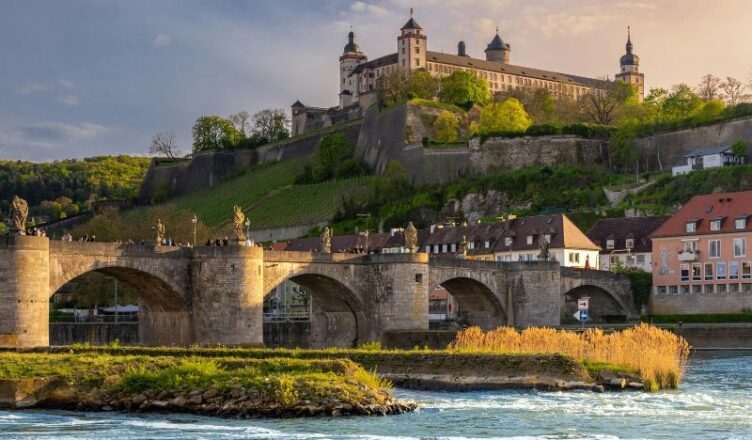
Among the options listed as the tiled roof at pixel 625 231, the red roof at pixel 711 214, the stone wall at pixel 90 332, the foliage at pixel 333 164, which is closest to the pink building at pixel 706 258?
the red roof at pixel 711 214

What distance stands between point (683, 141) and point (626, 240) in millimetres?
36049

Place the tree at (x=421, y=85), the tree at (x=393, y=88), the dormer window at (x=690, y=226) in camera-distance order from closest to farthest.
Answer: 1. the dormer window at (x=690, y=226)
2. the tree at (x=393, y=88)
3. the tree at (x=421, y=85)

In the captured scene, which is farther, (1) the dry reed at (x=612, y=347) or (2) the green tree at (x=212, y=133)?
(2) the green tree at (x=212, y=133)

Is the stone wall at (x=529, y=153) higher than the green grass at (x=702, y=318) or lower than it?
higher

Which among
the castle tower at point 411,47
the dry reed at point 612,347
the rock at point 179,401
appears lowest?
the rock at point 179,401

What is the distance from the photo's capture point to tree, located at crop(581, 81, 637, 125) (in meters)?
156

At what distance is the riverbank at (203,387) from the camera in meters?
34.5

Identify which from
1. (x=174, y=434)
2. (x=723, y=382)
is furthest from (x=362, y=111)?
(x=174, y=434)

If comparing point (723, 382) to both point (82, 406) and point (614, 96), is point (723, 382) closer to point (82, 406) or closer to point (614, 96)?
point (82, 406)

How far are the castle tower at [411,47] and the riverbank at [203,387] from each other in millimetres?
146604

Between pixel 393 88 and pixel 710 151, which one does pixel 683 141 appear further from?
pixel 393 88

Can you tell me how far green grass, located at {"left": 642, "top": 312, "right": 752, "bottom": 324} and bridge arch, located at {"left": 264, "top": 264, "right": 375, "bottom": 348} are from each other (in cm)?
2215

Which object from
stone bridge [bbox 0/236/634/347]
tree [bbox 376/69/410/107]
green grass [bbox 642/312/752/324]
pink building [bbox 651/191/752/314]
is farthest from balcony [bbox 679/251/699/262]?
tree [bbox 376/69/410/107]

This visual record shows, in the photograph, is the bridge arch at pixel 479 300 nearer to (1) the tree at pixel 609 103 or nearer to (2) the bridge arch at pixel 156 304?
(2) the bridge arch at pixel 156 304
